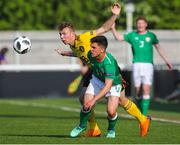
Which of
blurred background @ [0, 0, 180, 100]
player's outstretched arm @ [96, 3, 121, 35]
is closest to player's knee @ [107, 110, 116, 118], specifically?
player's outstretched arm @ [96, 3, 121, 35]

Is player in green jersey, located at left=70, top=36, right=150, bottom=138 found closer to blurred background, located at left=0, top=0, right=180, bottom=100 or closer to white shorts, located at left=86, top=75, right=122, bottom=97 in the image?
white shorts, located at left=86, top=75, right=122, bottom=97

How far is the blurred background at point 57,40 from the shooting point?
3259 centimetres

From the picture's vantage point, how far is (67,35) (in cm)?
1606

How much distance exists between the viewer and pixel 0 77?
107 ft

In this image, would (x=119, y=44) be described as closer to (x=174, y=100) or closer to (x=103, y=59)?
(x=174, y=100)

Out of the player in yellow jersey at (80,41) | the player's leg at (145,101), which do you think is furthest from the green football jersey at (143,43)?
the player in yellow jersey at (80,41)

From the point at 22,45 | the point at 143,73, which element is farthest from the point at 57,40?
the point at 22,45

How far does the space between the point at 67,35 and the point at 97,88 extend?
100 centimetres

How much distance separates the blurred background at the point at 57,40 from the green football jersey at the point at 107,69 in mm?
13680

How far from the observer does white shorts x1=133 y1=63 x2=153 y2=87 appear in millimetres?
21234

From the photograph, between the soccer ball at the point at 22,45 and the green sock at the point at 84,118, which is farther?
the soccer ball at the point at 22,45

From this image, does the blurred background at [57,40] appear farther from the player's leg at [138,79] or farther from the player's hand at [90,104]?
the player's hand at [90,104]

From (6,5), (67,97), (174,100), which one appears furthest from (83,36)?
(6,5)

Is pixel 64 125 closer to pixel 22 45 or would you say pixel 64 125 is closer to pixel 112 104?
pixel 22 45
